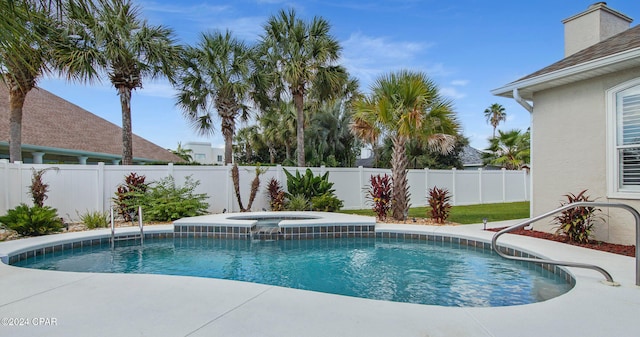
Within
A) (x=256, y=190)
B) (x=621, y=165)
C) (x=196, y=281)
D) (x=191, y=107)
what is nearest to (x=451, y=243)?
(x=621, y=165)

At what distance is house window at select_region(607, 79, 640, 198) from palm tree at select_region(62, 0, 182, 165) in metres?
12.3

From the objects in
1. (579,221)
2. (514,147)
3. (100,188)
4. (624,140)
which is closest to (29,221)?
(100,188)

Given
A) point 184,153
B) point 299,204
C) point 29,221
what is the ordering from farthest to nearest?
point 184,153 < point 299,204 < point 29,221

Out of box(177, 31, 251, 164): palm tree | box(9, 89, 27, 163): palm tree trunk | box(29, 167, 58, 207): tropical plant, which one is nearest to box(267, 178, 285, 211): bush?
box(177, 31, 251, 164): palm tree

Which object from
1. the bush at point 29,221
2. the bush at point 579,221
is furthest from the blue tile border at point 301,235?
the bush at point 579,221

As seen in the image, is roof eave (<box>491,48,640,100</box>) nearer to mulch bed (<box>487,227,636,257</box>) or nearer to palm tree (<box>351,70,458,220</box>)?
palm tree (<box>351,70,458,220</box>)

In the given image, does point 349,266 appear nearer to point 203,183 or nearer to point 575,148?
point 575,148

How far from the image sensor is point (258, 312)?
340cm

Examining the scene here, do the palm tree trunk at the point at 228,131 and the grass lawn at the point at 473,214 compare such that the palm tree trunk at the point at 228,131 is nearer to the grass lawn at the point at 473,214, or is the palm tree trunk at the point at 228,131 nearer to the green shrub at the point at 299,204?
the green shrub at the point at 299,204

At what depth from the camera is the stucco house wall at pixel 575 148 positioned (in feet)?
22.3

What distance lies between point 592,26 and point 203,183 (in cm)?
1222

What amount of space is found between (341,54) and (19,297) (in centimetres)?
1343

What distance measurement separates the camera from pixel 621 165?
6.66m

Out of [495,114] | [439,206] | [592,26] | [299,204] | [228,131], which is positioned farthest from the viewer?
[495,114]
